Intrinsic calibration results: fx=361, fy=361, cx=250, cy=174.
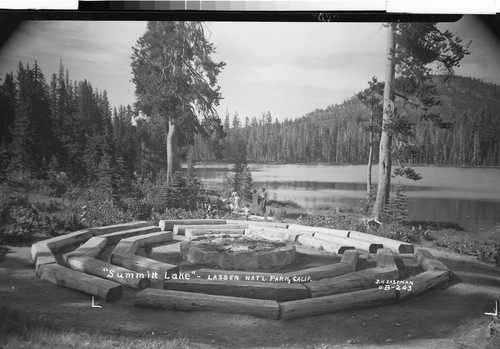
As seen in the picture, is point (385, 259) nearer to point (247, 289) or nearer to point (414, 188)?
point (414, 188)

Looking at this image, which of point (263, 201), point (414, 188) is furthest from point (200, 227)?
point (414, 188)

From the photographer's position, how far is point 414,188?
5582 millimetres

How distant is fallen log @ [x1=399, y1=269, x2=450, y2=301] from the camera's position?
4.95 metres

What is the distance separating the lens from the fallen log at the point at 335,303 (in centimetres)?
449

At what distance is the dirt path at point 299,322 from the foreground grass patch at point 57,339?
0.27ft

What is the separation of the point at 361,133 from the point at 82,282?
462 cm

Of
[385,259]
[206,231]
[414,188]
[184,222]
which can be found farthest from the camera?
[206,231]

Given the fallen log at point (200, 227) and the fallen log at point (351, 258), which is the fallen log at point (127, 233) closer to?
the fallen log at point (200, 227)

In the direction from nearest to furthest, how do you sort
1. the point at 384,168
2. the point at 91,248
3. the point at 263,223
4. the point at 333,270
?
the point at 333,270, the point at 384,168, the point at 91,248, the point at 263,223

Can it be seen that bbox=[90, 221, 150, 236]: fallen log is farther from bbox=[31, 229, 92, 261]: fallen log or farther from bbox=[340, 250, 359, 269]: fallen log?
bbox=[340, 250, 359, 269]: fallen log

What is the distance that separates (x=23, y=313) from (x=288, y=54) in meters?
5.01

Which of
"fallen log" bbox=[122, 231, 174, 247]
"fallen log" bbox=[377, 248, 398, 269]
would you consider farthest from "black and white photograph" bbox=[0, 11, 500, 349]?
"fallen log" bbox=[122, 231, 174, 247]

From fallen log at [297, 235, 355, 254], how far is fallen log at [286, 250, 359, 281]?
24 centimetres

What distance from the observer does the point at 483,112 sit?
5.29 m
